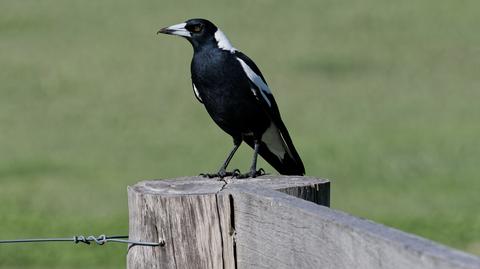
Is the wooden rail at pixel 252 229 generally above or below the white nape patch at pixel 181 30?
below

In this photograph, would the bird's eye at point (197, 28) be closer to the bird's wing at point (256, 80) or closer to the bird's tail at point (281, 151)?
the bird's wing at point (256, 80)

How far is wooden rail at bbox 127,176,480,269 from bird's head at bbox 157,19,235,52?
2418 millimetres

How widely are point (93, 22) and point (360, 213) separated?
667 inches

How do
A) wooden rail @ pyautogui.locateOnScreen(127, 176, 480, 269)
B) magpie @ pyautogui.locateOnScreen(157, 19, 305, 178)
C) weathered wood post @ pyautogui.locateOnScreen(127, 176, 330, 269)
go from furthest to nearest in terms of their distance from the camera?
magpie @ pyautogui.locateOnScreen(157, 19, 305, 178), weathered wood post @ pyautogui.locateOnScreen(127, 176, 330, 269), wooden rail @ pyautogui.locateOnScreen(127, 176, 480, 269)

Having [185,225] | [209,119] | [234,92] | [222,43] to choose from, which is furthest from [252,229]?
[209,119]

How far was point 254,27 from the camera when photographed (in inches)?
1113

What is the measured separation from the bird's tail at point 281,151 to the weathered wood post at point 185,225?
2721 mm

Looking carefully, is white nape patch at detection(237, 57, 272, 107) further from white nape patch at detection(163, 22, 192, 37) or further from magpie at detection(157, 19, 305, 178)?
white nape patch at detection(163, 22, 192, 37)

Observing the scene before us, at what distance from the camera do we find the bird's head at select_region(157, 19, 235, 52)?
19.8 feet

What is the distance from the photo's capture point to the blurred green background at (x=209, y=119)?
44.5ft

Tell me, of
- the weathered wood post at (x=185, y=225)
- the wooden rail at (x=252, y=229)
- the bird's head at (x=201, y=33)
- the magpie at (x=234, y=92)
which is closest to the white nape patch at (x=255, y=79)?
the magpie at (x=234, y=92)

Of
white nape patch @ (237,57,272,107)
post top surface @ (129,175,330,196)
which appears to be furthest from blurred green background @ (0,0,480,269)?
Result: post top surface @ (129,175,330,196)

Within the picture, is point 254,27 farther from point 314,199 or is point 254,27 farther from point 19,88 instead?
point 314,199

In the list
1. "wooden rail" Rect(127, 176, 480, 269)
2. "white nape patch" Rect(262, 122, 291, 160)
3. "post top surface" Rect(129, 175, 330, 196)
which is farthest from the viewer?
"white nape patch" Rect(262, 122, 291, 160)
